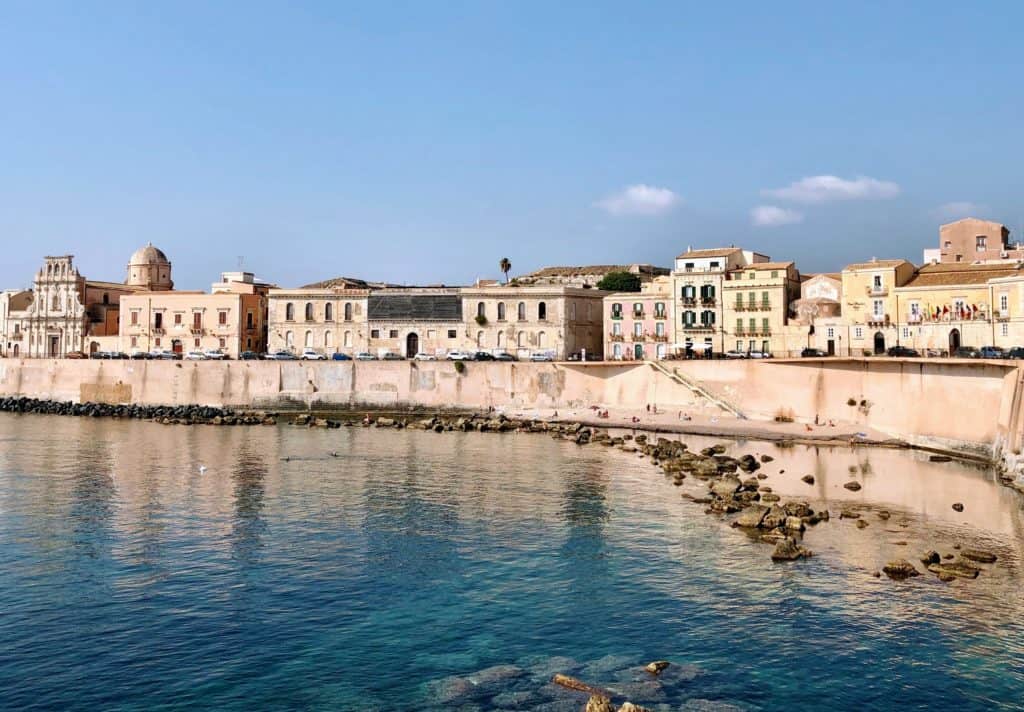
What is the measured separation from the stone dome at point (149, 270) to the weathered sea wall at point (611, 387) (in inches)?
944

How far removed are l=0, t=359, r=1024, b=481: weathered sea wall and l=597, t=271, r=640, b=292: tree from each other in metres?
28.0

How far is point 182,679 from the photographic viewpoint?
747 inches

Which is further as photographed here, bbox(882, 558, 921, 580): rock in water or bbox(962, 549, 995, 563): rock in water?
bbox(962, 549, 995, 563): rock in water

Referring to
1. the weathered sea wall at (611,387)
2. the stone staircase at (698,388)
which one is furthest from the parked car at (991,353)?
the stone staircase at (698,388)

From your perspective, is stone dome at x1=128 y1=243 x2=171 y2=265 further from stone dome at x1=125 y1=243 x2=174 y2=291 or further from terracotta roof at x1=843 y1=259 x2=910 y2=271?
terracotta roof at x1=843 y1=259 x2=910 y2=271

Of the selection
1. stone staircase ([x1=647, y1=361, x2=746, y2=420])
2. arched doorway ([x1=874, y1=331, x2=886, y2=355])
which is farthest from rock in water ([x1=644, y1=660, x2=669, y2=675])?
arched doorway ([x1=874, y1=331, x2=886, y2=355])

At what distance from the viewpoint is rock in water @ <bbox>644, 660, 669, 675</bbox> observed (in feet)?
62.9

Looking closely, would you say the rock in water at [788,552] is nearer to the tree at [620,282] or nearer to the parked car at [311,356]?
the parked car at [311,356]

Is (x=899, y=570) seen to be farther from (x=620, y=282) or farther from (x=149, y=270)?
(x=149, y=270)

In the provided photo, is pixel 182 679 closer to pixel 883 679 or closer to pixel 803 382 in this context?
pixel 883 679

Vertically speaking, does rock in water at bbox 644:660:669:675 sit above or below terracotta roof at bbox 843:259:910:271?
below

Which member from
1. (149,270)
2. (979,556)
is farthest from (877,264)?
(149,270)

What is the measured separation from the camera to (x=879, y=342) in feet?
223

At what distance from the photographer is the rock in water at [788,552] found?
28114 mm
